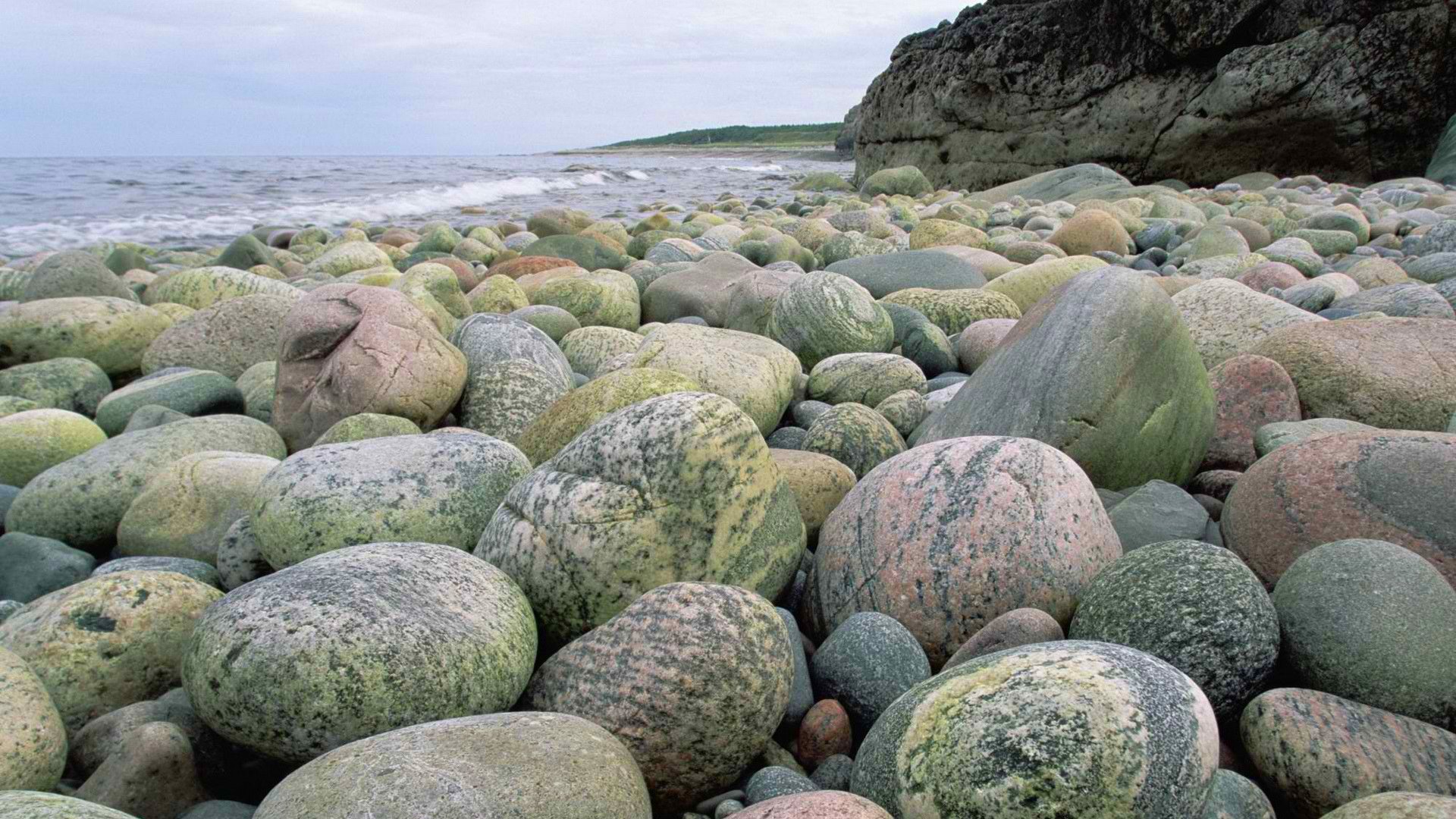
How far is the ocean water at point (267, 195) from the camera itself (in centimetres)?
1471

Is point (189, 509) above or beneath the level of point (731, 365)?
beneath

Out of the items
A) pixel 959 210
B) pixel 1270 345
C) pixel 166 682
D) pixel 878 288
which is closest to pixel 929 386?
pixel 1270 345

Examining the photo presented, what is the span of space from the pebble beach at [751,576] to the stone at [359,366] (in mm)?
19

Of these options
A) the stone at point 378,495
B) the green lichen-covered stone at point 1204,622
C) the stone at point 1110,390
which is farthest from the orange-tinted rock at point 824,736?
the stone at point 1110,390

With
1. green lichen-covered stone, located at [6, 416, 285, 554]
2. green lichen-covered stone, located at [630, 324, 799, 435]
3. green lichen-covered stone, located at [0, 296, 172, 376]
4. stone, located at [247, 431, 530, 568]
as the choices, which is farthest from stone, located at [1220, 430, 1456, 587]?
green lichen-covered stone, located at [0, 296, 172, 376]

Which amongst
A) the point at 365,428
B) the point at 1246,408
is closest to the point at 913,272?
the point at 1246,408

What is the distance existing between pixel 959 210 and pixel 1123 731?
11.0 metres

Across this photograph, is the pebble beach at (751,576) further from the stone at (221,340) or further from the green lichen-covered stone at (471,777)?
the stone at (221,340)

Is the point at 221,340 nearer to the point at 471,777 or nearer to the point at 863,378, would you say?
the point at 863,378

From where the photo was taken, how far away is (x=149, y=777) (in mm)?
1885

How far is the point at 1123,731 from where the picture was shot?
1.59 metres

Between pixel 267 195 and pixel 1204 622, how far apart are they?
21.7m

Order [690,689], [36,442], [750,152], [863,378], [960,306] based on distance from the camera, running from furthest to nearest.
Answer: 1. [750,152]
2. [960,306]
3. [863,378]
4. [36,442]
5. [690,689]

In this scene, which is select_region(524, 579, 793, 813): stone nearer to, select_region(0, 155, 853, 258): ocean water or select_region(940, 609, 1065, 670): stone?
select_region(940, 609, 1065, 670): stone
